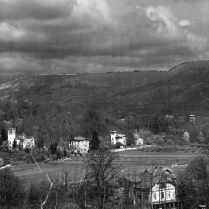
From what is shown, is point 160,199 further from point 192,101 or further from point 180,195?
point 192,101

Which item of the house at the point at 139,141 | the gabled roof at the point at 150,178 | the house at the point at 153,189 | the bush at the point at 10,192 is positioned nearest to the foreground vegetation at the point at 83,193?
the bush at the point at 10,192

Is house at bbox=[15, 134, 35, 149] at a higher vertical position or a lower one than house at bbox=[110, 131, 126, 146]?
lower

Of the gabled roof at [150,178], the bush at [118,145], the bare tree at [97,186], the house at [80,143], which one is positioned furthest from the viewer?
the bush at [118,145]

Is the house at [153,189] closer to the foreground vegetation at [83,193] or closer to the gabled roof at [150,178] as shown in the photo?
the gabled roof at [150,178]

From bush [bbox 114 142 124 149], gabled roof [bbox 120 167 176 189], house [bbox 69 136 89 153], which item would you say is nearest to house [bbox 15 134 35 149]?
house [bbox 69 136 89 153]

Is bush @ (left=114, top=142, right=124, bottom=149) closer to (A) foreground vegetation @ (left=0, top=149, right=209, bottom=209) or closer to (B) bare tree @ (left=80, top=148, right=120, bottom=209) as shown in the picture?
(B) bare tree @ (left=80, top=148, right=120, bottom=209)

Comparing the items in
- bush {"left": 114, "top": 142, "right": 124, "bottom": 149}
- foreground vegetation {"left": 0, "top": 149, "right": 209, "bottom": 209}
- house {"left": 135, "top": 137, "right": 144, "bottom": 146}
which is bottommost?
foreground vegetation {"left": 0, "top": 149, "right": 209, "bottom": 209}

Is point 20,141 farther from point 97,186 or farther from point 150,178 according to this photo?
point 150,178

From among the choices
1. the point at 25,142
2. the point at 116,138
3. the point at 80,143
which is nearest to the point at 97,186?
the point at 25,142

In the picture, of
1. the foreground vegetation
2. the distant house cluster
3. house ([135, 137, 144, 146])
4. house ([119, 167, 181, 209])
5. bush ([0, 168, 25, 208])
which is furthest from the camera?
house ([135, 137, 144, 146])
